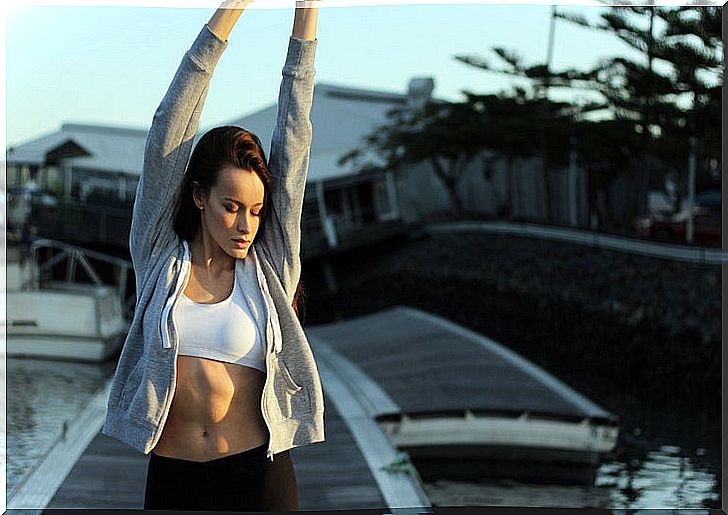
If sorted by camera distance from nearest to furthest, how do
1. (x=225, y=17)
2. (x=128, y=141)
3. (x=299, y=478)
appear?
(x=225, y=17) → (x=299, y=478) → (x=128, y=141)

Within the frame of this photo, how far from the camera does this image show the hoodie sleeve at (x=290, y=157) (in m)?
1.61

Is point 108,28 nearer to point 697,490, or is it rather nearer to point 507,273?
point 507,273

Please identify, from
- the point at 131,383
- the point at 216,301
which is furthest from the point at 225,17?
the point at 131,383

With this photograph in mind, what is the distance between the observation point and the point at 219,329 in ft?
5.25

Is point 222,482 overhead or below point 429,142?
below

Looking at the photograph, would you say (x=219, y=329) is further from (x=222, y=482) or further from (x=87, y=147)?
(x=87, y=147)

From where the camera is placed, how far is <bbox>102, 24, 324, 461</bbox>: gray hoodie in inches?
62.1

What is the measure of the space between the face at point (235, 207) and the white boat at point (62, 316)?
2.85 metres

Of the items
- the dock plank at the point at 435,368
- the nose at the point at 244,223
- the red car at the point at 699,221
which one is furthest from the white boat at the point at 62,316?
the nose at the point at 244,223

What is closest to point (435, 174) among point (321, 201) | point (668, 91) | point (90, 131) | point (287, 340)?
point (321, 201)

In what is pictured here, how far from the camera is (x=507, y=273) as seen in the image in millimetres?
4609

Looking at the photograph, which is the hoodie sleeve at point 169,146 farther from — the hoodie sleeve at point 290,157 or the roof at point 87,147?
the roof at point 87,147

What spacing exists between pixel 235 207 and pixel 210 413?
283mm

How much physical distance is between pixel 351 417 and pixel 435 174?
958 millimetres
